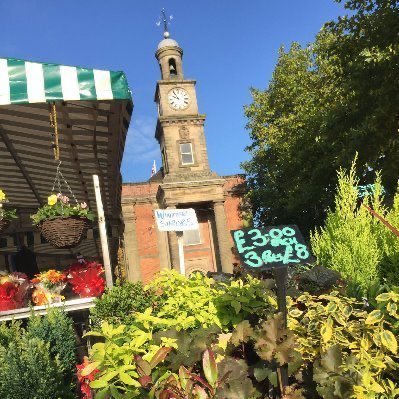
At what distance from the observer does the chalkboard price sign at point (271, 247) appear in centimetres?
259

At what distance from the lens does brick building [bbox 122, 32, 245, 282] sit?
992 inches

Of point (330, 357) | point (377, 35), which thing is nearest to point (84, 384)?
point (330, 357)

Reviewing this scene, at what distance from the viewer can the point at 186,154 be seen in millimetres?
25766

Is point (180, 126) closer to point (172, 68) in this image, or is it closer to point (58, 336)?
point (172, 68)

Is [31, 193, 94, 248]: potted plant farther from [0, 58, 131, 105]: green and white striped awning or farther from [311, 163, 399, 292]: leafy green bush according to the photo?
[311, 163, 399, 292]: leafy green bush

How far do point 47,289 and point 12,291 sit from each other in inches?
14.6

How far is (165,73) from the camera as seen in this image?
2709 cm

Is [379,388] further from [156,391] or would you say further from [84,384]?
[84,384]

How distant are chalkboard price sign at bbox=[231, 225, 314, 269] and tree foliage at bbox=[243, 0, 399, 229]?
29.7 feet

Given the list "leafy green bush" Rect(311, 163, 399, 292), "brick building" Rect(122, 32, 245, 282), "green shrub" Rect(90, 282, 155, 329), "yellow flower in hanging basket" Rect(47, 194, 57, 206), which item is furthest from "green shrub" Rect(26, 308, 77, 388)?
"brick building" Rect(122, 32, 245, 282)

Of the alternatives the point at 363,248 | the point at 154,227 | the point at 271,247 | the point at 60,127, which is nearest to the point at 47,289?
the point at 60,127

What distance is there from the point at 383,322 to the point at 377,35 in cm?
1087

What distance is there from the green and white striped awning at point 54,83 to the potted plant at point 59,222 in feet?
3.68

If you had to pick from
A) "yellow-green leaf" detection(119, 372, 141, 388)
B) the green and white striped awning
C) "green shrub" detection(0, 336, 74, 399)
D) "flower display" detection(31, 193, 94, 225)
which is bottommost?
"green shrub" detection(0, 336, 74, 399)
